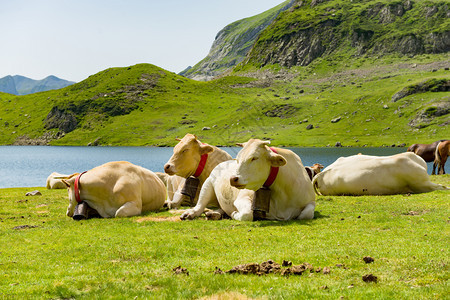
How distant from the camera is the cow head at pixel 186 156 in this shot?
1584 centimetres

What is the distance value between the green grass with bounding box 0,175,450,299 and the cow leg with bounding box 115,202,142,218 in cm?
63

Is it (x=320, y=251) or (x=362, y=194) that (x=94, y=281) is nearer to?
(x=320, y=251)

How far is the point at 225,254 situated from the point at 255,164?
3859 mm

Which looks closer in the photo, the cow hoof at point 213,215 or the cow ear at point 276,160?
the cow ear at point 276,160

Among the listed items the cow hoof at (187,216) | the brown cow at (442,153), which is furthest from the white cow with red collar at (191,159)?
the brown cow at (442,153)

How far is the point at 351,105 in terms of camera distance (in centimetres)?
17750

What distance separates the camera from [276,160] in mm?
12445

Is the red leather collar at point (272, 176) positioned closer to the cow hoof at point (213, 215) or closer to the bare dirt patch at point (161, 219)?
the cow hoof at point (213, 215)

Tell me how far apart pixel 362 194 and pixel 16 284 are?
55.6ft

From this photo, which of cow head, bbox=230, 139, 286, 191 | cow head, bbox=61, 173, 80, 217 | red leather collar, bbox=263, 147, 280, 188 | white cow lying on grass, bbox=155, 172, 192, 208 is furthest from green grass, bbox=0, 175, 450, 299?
white cow lying on grass, bbox=155, 172, 192, 208

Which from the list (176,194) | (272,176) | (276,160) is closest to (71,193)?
(176,194)

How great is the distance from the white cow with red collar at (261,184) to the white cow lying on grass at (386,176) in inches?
293

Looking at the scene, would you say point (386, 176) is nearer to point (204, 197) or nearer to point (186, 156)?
point (204, 197)

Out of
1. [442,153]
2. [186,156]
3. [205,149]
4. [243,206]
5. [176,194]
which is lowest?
[442,153]
